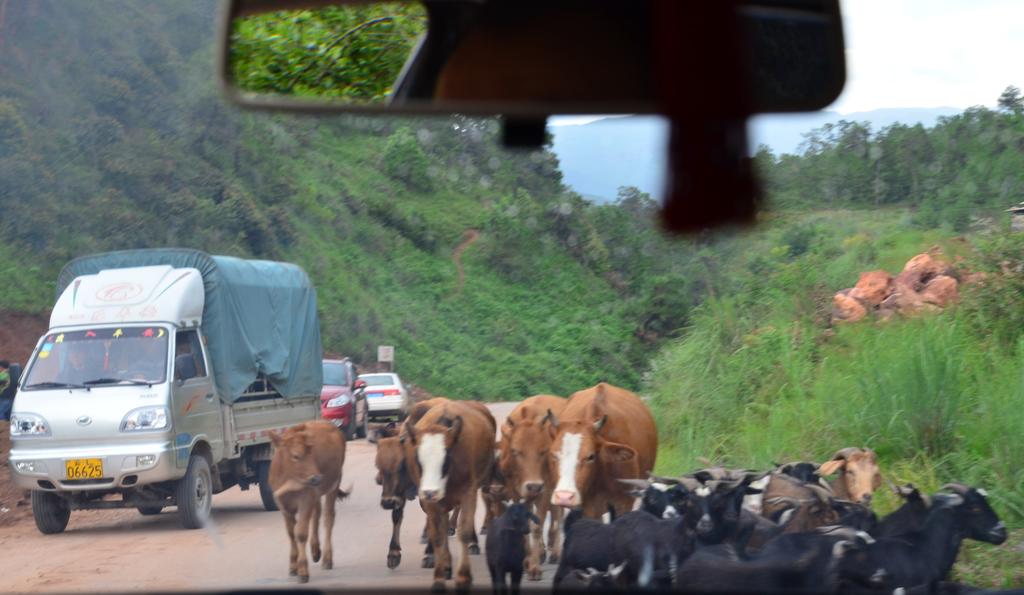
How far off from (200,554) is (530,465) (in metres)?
3.76

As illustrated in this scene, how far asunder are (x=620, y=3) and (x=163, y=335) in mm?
11369

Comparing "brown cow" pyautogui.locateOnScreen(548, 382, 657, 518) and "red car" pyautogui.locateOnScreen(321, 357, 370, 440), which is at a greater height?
"brown cow" pyautogui.locateOnScreen(548, 382, 657, 518)

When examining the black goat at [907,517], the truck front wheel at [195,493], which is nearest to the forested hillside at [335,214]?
the truck front wheel at [195,493]

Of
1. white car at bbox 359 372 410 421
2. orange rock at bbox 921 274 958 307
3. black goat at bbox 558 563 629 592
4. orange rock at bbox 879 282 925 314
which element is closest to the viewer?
black goat at bbox 558 563 629 592

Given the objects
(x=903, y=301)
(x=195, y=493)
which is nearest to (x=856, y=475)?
(x=903, y=301)

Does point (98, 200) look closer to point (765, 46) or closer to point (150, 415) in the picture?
point (150, 415)

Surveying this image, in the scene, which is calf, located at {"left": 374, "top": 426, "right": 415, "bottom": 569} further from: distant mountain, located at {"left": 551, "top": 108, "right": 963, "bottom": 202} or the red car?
the red car

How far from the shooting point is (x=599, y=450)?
954 centimetres

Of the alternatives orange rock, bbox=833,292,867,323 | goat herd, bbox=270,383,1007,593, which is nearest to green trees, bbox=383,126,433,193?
orange rock, bbox=833,292,867,323

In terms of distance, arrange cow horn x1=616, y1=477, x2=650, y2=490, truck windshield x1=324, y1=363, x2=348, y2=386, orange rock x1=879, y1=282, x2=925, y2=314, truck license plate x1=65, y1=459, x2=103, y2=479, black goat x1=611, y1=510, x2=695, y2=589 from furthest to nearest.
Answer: truck windshield x1=324, y1=363, x2=348, y2=386 < orange rock x1=879, y1=282, x2=925, y2=314 < truck license plate x1=65, y1=459, x2=103, y2=479 < cow horn x1=616, y1=477, x2=650, y2=490 < black goat x1=611, y1=510, x2=695, y2=589

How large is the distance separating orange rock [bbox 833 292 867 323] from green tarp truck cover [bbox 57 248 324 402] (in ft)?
22.9

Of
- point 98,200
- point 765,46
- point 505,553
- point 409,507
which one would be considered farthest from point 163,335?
point 98,200

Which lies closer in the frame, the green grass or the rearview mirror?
the rearview mirror

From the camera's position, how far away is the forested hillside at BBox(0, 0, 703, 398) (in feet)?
99.7
